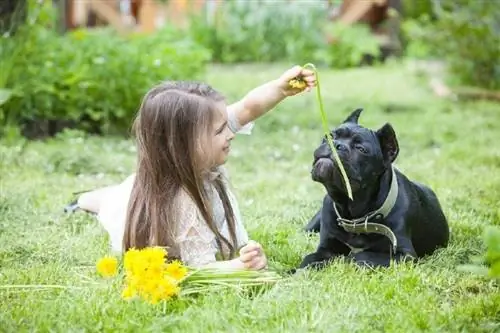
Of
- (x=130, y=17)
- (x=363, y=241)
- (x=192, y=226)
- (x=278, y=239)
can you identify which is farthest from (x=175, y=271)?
(x=130, y=17)

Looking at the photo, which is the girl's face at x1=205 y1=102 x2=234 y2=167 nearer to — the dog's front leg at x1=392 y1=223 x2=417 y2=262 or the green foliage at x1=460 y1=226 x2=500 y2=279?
the dog's front leg at x1=392 y1=223 x2=417 y2=262

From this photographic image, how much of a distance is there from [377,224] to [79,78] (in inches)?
174

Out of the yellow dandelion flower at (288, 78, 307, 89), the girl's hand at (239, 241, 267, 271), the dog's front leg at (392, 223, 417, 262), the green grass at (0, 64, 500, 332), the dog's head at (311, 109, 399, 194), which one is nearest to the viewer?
the green grass at (0, 64, 500, 332)

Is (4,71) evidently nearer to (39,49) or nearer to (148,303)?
(39,49)

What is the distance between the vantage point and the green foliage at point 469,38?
10.1m

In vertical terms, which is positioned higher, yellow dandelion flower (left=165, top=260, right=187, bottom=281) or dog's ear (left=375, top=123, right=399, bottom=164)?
dog's ear (left=375, top=123, right=399, bottom=164)

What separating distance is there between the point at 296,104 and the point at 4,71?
3770 millimetres

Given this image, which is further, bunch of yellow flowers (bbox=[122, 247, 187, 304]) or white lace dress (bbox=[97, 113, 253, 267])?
white lace dress (bbox=[97, 113, 253, 267])

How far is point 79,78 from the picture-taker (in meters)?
7.72

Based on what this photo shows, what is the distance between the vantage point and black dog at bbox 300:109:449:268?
3.71m

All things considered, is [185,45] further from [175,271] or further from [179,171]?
[175,271]

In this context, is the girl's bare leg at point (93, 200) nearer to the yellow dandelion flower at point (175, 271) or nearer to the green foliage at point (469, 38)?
the yellow dandelion flower at point (175, 271)

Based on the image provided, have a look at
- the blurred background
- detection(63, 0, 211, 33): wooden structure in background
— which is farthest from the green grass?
detection(63, 0, 211, 33): wooden structure in background

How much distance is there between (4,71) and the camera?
283 inches
